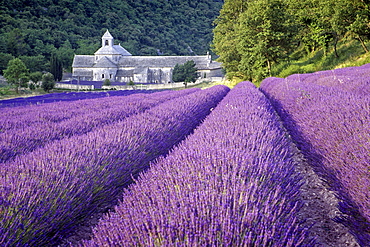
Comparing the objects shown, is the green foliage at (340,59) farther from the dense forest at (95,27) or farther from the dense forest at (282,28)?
the dense forest at (95,27)

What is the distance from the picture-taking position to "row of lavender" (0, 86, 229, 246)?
184cm

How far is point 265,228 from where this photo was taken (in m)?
1.21

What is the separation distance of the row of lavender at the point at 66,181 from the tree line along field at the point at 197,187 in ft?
0.04

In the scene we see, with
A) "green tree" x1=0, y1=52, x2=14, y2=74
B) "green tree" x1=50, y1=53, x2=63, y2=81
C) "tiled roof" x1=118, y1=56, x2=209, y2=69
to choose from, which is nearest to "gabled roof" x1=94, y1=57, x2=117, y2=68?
"tiled roof" x1=118, y1=56, x2=209, y2=69

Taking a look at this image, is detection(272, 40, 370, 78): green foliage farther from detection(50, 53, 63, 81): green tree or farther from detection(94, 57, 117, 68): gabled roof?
detection(94, 57, 117, 68): gabled roof

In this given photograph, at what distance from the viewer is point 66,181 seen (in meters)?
2.26

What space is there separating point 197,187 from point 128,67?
2447 inches

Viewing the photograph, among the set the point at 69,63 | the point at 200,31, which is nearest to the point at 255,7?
the point at 69,63

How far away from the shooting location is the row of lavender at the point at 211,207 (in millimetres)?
1220

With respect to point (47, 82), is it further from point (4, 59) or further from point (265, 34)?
point (265, 34)

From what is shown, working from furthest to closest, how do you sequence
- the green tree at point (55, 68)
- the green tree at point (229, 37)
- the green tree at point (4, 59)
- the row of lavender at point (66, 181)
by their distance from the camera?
the green tree at point (55, 68) → the green tree at point (4, 59) → the green tree at point (229, 37) → the row of lavender at point (66, 181)

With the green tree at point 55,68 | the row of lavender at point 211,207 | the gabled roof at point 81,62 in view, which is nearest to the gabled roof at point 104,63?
the gabled roof at point 81,62

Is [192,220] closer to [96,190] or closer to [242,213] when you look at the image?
[242,213]

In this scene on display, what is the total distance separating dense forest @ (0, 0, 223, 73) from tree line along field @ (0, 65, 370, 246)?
53.6m
